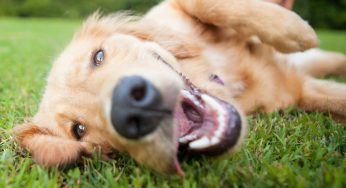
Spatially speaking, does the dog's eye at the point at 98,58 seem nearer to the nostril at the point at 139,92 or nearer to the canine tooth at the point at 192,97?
the canine tooth at the point at 192,97

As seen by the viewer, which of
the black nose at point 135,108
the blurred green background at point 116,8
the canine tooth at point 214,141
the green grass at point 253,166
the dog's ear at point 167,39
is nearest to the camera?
the black nose at point 135,108

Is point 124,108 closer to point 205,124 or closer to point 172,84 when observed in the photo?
point 172,84

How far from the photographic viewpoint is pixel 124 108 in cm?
172

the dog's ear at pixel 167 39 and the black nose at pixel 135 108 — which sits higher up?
the black nose at pixel 135 108

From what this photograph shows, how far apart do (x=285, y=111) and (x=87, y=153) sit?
1.60 metres

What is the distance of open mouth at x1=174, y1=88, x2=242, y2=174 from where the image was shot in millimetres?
2023

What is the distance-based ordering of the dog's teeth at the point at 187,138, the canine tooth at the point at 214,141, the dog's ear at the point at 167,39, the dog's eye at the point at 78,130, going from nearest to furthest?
the canine tooth at the point at 214,141, the dog's teeth at the point at 187,138, the dog's eye at the point at 78,130, the dog's ear at the point at 167,39

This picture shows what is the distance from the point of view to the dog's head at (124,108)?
177 centimetres

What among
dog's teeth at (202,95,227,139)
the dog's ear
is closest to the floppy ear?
dog's teeth at (202,95,227,139)

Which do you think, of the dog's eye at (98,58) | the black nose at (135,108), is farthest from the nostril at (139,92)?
the dog's eye at (98,58)

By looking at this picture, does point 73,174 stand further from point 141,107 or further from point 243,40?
point 243,40

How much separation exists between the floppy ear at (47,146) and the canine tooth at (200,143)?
25.9 inches

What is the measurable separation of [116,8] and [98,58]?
850 inches

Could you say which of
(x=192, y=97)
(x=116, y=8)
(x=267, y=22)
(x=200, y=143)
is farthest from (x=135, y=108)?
(x=116, y=8)
